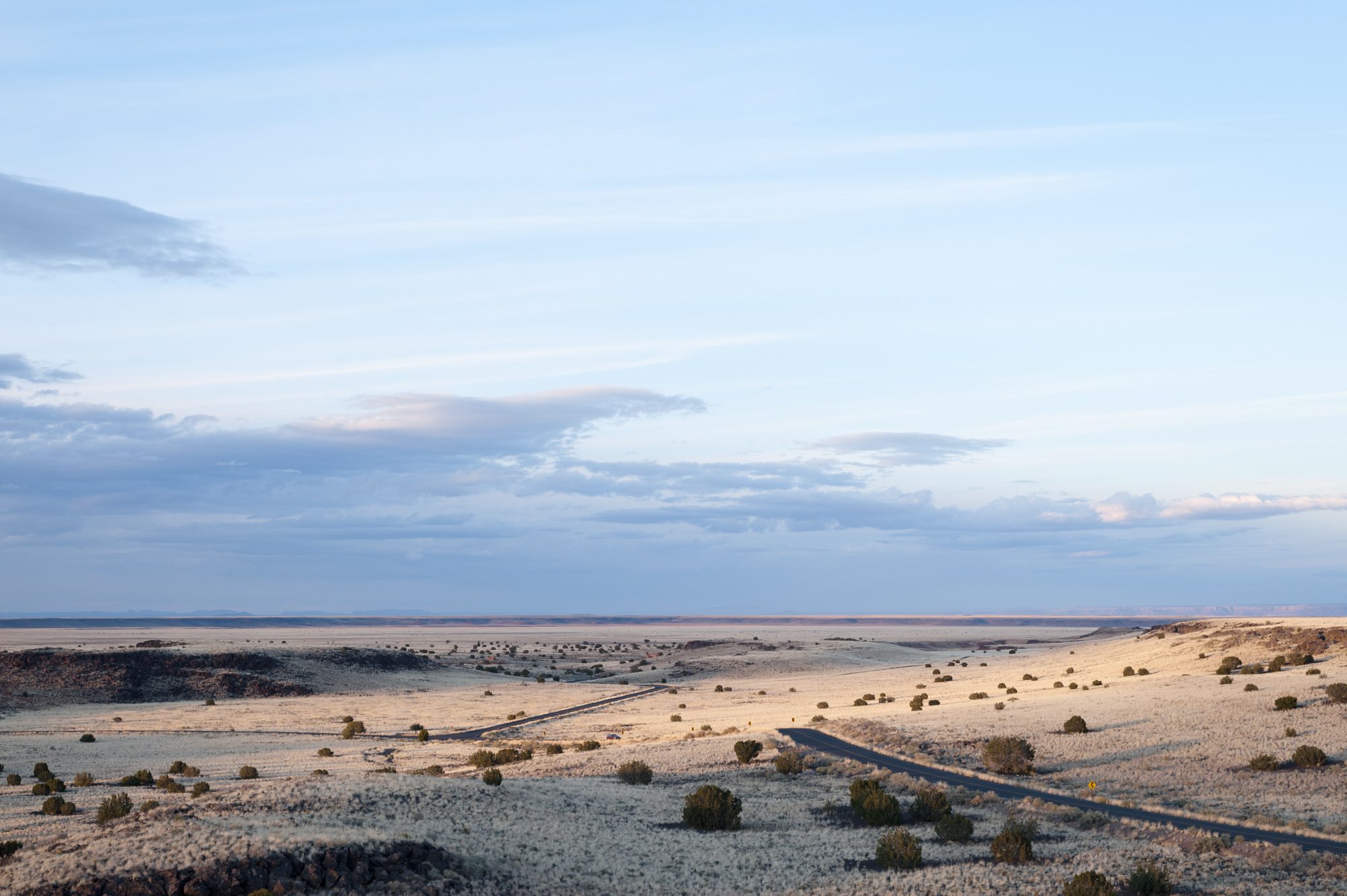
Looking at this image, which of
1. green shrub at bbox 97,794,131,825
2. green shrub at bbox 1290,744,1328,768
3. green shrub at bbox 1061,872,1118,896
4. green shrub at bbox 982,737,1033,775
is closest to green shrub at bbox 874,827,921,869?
green shrub at bbox 1061,872,1118,896

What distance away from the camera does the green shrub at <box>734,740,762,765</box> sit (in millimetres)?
37156

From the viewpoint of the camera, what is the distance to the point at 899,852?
72.0 feet

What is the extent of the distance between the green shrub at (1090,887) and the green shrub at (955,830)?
5466 mm

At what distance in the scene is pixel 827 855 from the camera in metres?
23.4

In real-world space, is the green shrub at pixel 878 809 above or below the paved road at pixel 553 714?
above

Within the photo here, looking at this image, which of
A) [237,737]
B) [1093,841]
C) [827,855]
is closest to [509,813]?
[827,855]

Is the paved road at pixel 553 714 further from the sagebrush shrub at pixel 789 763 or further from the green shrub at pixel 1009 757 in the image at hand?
Answer: the green shrub at pixel 1009 757

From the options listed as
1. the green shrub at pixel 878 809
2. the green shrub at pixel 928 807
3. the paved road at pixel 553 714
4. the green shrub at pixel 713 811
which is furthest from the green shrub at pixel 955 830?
the paved road at pixel 553 714

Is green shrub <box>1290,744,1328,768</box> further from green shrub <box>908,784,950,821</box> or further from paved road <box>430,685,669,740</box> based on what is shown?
paved road <box>430,685,669,740</box>

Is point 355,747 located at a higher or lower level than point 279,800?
lower

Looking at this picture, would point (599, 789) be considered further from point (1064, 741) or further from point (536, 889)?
point (1064, 741)

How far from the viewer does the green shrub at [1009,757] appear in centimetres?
3522

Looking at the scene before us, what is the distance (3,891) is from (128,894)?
2.42 metres

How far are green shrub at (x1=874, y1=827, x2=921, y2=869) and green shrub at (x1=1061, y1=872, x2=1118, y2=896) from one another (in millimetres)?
3676
